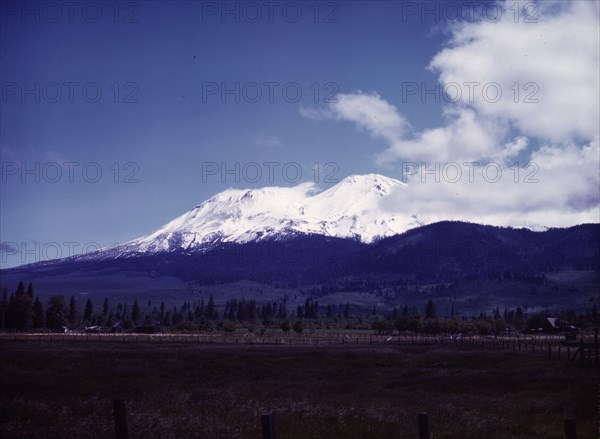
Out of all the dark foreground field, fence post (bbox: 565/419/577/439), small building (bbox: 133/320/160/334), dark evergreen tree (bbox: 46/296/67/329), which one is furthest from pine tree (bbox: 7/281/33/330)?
fence post (bbox: 565/419/577/439)

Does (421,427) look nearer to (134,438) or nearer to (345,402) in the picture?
(134,438)

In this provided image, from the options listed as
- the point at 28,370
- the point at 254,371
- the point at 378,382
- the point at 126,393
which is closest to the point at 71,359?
the point at 28,370

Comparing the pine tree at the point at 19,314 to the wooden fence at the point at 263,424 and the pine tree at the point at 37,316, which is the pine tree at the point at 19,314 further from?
the wooden fence at the point at 263,424

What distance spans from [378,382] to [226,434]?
82.0ft

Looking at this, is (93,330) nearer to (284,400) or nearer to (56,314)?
(56,314)

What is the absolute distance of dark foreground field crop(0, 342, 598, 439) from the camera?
57.3 ft

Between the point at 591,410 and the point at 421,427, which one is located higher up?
the point at 421,427

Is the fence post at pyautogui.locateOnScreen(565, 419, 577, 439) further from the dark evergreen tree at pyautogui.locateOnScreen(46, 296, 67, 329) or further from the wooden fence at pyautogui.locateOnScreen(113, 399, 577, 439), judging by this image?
the dark evergreen tree at pyautogui.locateOnScreen(46, 296, 67, 329)

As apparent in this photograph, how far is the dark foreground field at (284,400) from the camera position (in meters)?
17.5

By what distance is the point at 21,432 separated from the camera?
1518cm

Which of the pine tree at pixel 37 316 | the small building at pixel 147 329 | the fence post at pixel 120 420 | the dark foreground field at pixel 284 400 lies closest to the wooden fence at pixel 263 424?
the fence post at pixel 120 420

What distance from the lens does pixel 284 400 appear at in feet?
A: 80.4

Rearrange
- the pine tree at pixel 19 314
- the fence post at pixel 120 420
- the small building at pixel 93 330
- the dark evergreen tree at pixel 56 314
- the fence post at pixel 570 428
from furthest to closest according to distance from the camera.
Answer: the dark evergreen tree at pixel 56 314 → the small building at pixel 93 330 → the pine tree at pixel 19 314 → the fence post at pixel 570 428 → the fence post at pixel 120 420

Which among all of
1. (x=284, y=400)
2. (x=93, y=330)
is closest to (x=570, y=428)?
(x=284, y=400)
